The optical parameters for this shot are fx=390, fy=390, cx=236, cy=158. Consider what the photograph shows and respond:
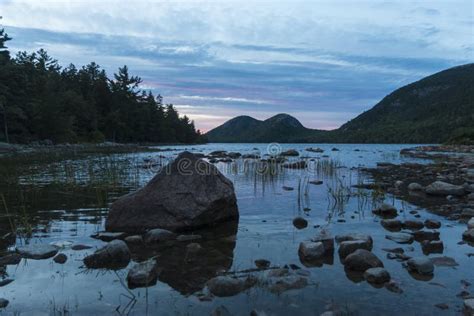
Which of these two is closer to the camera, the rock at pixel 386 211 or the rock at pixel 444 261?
the rock at pixel 444 261

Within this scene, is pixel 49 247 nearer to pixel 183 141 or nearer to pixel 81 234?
pixel 81 234

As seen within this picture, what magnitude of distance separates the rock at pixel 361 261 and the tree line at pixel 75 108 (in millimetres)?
58470

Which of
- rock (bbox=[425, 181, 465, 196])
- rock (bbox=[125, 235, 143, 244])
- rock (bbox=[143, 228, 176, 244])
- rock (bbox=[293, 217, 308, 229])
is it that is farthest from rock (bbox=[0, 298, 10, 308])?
rock (bbox=[425, 181, 465, 196])

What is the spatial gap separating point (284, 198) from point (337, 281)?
30.6ft

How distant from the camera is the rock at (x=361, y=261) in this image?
24.6ft

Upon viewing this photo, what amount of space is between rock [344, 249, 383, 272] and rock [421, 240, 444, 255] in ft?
5.73

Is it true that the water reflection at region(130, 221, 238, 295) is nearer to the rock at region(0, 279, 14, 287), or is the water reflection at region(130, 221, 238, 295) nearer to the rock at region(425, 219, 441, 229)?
the rock at region(0, 279, 14, 287)

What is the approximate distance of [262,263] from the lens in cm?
787

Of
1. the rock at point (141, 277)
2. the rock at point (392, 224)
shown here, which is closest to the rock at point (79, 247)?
the rock at point (141, 277)

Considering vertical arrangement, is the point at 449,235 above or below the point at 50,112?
below

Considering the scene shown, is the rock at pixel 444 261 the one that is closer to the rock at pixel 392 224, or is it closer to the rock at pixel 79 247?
the rock at pixel 392 224

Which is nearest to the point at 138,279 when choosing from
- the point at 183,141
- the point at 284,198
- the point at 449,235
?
the point at 449,235

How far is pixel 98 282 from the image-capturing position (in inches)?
271

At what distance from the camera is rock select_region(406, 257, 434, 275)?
7.27 meters
